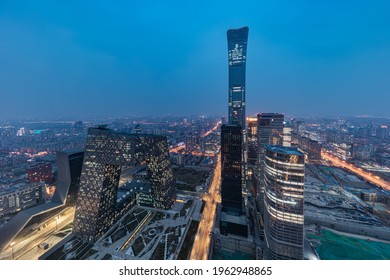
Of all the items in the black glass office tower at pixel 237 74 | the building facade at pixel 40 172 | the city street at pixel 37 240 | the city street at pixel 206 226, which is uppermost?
the black glass office tower at pixel 237 74

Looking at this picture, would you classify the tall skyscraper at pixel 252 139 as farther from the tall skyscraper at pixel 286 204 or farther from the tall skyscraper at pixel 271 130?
the tall skyscraper at pixel 286 204

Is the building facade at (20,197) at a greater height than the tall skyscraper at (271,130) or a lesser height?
lesser

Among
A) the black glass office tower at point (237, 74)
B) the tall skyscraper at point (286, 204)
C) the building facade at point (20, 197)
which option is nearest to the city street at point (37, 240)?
the building facade at point (20, 197)

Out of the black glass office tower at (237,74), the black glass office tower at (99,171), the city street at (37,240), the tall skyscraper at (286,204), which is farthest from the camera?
the black glass office tower at (237,74)

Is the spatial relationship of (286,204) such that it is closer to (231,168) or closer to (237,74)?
(231,168)

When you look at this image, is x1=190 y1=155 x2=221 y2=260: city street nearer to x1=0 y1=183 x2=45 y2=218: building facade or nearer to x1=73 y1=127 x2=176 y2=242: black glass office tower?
x1=73 y1=127 x2=176 y2=242: black glass office tower

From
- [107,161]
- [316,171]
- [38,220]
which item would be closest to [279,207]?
[107,161]

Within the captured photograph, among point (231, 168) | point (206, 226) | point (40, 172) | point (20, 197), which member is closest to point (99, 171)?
point (206, 226)
